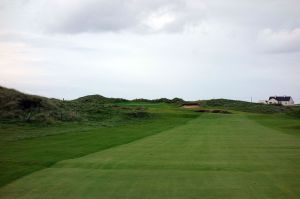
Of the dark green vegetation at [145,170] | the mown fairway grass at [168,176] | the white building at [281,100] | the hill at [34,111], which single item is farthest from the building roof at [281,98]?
the mown fairway grass at [168,176]

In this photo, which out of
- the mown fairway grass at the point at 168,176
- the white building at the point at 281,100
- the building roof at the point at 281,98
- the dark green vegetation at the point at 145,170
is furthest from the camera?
the building roof at the point at 281,98

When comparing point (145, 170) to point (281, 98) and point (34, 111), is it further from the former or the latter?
point (281, 98)

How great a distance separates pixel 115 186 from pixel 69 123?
101 feet

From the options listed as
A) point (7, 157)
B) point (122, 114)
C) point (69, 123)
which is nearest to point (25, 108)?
point (69, 123)

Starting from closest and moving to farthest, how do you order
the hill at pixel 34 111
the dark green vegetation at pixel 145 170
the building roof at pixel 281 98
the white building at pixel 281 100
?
the dark green vegetation at pixel 145 170, the hill at pixel 34 111, the white building at pixel 281 100, the building roof at pixel 281 98

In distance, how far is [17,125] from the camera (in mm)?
37969

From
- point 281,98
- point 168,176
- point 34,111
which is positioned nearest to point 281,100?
point 281,98

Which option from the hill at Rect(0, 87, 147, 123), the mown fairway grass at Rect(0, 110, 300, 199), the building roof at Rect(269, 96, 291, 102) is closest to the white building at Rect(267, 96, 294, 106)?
the building roof at Rect(269, 96, 291, 102)

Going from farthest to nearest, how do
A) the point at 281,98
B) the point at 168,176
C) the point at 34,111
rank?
the point at 281,98, the point at 34,111, the point at 168,176

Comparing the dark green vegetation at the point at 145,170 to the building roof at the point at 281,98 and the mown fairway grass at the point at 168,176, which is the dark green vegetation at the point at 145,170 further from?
the building roof at the point at 281,98

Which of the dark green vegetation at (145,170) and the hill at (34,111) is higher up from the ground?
the hill at (34,111)

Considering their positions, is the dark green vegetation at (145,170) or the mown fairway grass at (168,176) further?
the dark green vegetation at (145,170)

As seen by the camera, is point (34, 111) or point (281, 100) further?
point (281, 100)

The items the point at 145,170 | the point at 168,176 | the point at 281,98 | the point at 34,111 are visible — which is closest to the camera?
the point at 168,176
